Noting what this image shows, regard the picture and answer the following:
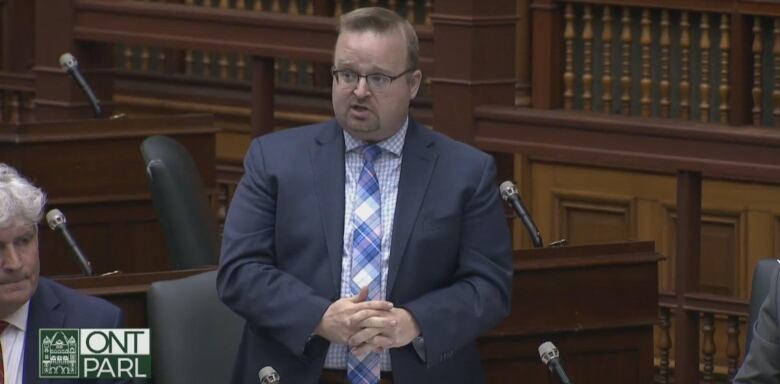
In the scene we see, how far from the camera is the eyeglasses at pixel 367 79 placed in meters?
3.59

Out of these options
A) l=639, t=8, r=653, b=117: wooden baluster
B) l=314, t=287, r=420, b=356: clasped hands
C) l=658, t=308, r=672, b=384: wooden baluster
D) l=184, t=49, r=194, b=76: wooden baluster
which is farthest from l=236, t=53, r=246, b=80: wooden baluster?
l=314, t=287, r=420, b=356: clasped hands

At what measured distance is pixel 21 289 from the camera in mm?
3545

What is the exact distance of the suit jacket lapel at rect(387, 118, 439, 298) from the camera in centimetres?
357

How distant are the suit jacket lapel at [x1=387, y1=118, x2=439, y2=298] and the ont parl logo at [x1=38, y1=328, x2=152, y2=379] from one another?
0.72 metres

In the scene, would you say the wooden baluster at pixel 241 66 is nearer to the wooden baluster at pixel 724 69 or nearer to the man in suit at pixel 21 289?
the wooden baluster at pixel 724 69

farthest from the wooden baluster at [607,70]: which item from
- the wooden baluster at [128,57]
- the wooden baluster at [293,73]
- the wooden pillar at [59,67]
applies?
the wooden baluster at [128,57]

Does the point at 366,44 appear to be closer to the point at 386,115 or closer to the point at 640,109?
the point at 386,115

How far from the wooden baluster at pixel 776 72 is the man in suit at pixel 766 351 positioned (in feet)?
11.2

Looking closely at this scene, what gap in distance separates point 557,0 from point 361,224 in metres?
4.33

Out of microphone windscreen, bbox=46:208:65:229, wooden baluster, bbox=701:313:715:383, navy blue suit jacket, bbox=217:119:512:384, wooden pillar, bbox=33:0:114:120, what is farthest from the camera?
wooden pillar, bbox=33:0:114:120

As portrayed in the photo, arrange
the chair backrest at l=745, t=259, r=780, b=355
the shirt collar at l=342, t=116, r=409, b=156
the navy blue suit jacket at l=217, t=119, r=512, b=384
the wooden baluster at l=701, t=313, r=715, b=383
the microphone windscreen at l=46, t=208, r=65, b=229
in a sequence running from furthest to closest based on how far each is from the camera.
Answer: the wooden baluster at l=701, t=313, r=715, b=383
the microphone windscreen at l=46, t=208, r=65, b=229
the chair backrest at l=745, t=259, r=780, b=355
the shirt collar at l=342, t=116, r=409, b=156
the navy blue suit jacket at l=217, t=119, r=512, b=384

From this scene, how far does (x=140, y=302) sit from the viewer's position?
4.55m

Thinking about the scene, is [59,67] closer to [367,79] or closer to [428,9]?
[428,9]

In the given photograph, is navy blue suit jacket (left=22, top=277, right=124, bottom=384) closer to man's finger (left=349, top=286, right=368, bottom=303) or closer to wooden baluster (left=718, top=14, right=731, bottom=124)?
man's finger (left=349, top=286, right=368, bottom=303)
